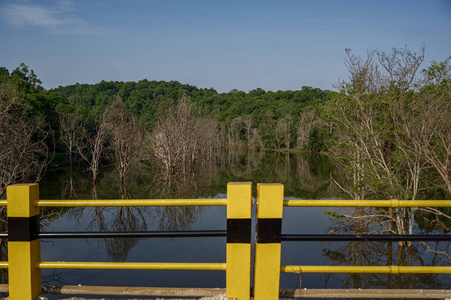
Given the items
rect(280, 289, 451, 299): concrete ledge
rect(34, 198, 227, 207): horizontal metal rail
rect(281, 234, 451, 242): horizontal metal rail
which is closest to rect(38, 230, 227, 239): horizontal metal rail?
rect(34, 198, 227, 207): horizontal metal rail

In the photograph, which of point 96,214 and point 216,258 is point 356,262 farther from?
point 96,214

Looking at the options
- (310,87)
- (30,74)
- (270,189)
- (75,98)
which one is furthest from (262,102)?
(270,189)

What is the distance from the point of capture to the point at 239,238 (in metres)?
2.88

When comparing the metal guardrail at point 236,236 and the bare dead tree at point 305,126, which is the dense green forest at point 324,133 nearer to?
the bare dead tree at point 305,126

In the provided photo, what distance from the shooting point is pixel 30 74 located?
52625mm

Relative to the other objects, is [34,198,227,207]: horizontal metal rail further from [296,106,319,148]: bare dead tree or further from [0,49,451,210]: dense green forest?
[296,106,319,148]: bare dead tree

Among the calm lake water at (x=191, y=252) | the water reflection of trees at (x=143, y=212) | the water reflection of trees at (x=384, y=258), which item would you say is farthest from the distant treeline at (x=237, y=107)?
the water reflection of trees at (x=384, y=258)

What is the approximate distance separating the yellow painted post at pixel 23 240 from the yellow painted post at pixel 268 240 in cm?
178

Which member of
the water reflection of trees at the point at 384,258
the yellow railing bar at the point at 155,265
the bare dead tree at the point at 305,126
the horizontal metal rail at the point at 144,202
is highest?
the bare dead tree at the point at 305,126

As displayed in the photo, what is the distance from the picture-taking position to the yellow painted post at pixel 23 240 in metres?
2.88

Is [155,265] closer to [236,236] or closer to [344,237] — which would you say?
[236,236]

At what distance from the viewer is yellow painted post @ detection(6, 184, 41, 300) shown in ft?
9.46

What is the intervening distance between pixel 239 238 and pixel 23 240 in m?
1.69

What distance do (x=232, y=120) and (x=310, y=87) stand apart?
1349 inches
